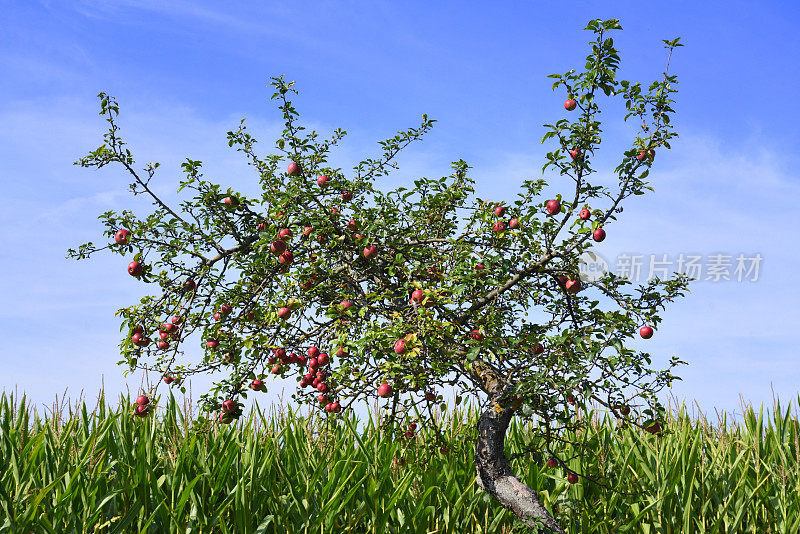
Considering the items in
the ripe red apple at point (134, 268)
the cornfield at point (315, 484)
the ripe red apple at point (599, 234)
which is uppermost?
the ripe red apple at point (599, 234)

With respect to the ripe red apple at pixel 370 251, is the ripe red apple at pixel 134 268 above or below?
below

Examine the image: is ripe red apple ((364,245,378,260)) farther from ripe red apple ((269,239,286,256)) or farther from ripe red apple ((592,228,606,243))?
ripe red apple ((592,228,606,243))

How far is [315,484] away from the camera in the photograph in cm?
538

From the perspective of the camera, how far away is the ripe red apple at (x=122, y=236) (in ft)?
18.7

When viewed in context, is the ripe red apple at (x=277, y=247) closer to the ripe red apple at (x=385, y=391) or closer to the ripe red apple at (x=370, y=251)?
the ripe red apple at (x=370, y=251)

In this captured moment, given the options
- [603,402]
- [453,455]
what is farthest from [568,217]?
[453,455]

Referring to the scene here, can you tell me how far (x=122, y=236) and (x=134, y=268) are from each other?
1.01ft

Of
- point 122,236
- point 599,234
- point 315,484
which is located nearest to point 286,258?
point 122,236

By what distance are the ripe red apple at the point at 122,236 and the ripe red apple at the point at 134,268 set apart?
198mm

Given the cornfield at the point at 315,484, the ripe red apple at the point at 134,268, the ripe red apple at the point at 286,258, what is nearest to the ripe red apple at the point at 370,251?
the ripe red apple at the point at 286,258

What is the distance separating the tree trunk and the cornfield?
0.23 m

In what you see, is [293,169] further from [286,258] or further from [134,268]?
[134,268]

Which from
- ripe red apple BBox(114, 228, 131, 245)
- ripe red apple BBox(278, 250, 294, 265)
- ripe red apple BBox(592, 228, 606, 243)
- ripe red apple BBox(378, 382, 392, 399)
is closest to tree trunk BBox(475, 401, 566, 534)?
ripe red apple BBox(378, 382, 392, 399)

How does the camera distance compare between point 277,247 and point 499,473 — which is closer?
point 277,247
